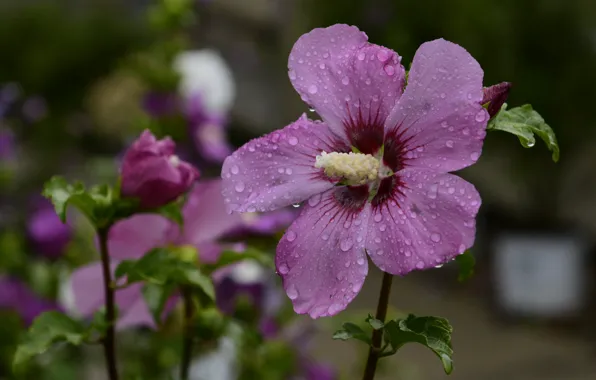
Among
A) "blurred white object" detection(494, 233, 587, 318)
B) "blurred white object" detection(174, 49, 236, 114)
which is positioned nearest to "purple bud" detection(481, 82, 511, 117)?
"blurred white object" detection(174, 49, 236, 114)

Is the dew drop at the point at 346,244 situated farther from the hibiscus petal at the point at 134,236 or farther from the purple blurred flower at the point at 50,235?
the purple blurred flower at the point at 50,235

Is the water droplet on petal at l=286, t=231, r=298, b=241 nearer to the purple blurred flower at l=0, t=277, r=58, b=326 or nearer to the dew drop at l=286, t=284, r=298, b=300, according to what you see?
the dew drop at l=286, t=284, r=298, b=300

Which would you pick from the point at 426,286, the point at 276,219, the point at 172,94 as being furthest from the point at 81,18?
the point at 276,219

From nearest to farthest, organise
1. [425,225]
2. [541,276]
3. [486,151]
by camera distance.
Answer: [425,225] < [541,276] < [486,151]

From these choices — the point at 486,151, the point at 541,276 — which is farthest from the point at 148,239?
the point at 486,151

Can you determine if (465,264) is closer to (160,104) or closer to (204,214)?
(204,214)

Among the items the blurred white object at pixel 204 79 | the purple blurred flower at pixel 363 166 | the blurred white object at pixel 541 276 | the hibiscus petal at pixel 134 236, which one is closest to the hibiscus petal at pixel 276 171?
the purple blurred flower at pixel 363 166
